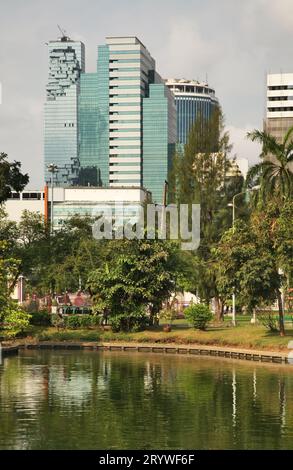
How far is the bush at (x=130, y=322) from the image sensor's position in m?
79.4

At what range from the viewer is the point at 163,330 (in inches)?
3110

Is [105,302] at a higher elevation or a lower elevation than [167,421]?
higher

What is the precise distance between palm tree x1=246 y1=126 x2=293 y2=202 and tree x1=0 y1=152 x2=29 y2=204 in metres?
22.7

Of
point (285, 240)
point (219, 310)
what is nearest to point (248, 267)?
point (285, 240)

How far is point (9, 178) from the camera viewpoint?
90000 millimetres

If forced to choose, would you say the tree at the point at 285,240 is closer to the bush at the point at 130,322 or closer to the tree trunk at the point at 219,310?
the bush at the point at 130,322

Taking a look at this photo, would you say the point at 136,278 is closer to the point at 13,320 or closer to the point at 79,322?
the point at 79,322

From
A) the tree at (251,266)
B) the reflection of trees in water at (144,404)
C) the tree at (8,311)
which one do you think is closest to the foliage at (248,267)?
the tree at (251,266)

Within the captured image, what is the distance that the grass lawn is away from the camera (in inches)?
2734

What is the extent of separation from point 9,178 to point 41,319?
1433cm

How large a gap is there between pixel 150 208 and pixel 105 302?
20.5 m

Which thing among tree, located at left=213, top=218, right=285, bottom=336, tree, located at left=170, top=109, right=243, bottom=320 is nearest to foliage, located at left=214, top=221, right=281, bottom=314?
tree, located at left=213, top=218, right=285, bottom=336
